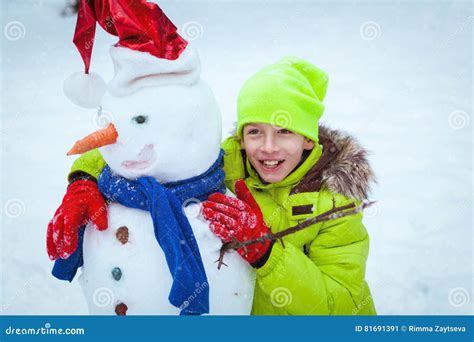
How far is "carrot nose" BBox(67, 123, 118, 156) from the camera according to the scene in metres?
1.56

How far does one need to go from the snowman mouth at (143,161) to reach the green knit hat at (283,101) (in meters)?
0.30

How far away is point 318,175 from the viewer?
183cm

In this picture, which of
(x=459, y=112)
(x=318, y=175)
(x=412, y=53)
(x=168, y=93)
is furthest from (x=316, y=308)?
(x=412, y=53)

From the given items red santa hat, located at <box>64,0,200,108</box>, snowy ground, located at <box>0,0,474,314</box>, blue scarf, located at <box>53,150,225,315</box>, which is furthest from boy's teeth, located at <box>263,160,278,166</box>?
snowy ground, located at <box>0,0,474,314</box>

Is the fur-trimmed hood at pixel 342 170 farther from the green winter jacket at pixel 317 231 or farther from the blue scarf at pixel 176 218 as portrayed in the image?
the blue scarf at pixel 176 218

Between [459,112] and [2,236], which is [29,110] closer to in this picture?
[2,236]

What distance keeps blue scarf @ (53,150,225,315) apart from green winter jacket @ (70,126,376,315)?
179mm

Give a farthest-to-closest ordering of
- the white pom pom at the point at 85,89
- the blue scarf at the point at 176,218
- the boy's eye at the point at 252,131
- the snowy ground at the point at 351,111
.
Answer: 1. the snowy ground at the point at 351,111
2. the boy's eye at the point at 252,131
3. the white pom pom at the point at 85,89
4. the blue scarf at the point at 176,218

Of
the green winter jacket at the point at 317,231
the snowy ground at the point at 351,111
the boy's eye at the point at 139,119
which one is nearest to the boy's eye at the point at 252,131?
the green winter jacket at the point at 317,231

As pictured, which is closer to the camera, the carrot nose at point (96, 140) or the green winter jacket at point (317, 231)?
the carrot nose at point (96, 140)

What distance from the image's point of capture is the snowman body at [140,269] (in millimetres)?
1571

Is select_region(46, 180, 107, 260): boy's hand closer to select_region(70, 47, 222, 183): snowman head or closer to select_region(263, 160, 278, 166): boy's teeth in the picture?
select_region(70, 47, 222, 183): snowman head

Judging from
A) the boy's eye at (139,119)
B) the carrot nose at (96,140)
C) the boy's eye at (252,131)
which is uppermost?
the boy's eye at (139,119)

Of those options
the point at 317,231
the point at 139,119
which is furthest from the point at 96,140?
the point at 317,231
